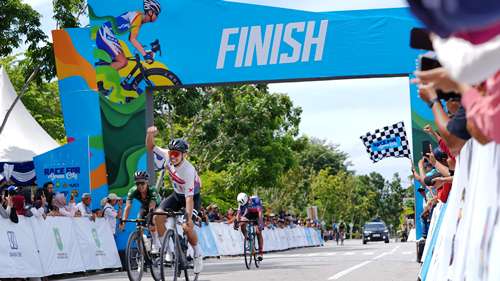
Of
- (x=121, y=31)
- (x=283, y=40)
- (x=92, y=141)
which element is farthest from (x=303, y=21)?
(x=92, y=141)

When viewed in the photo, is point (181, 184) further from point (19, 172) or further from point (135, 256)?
point (19, 172)

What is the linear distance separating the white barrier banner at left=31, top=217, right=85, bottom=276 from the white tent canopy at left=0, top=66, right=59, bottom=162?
9073 mm

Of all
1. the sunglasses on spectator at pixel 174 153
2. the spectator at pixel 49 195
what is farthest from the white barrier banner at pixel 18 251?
the sunglasses on spectator at pixel 174 153

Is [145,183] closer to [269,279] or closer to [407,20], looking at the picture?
[269,279]

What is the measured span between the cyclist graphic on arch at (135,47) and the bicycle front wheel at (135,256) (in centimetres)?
1121

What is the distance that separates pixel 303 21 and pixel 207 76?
2.61m

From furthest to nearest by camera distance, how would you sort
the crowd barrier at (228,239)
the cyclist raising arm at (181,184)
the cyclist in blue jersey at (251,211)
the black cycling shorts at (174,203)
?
the crowd barrier at (228,239)
the cyclist in blue jersey at (251,211)
the black cycling shorts at (174,203)
the cyclist raising arm at (181,184)

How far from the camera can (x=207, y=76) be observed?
23078 millimetres

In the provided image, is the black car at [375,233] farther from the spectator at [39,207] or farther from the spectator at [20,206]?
the spectator at [20,206]

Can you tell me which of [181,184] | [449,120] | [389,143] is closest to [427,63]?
[449,120]

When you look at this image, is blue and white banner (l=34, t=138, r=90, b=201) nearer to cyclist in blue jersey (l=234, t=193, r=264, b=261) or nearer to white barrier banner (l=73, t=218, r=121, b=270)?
white barrier banner (l=73, t=218, r=121, b=270)

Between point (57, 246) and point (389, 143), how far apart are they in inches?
324

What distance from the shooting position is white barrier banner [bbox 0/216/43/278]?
15.1 m

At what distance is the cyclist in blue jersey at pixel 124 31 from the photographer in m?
23.5
